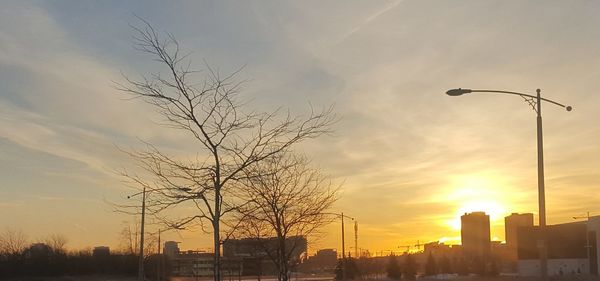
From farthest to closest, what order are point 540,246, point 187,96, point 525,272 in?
point 525,272, point 540,246, point 187,96

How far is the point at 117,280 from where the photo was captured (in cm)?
9094

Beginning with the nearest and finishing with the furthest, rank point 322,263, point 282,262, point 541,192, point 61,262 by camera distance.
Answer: point 541,192 → point 282,262 → point 61,262 → point 322,263

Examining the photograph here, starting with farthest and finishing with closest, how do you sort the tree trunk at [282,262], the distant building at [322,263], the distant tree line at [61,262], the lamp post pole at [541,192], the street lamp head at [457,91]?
the distant building at [322,263], the distant tree line at [61,262], the tree trunk at [282,262], the street lamp head at [457,91], the lamp post pole at [541,192]

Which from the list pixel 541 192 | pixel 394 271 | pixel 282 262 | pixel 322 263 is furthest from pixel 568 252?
pixel 541 192

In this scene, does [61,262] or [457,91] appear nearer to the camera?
[457,91]

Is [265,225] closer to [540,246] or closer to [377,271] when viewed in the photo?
[540,246]

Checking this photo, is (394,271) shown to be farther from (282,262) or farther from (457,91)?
(457,91)

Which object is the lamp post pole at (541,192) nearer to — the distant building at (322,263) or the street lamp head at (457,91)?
the street lamp head at (457,91)

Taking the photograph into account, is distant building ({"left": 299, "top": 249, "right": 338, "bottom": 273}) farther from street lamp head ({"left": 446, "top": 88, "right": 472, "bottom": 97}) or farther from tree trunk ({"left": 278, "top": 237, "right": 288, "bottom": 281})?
street lamp head ({"left": 446, "top": 88, "right": 472, "bottom": 97})

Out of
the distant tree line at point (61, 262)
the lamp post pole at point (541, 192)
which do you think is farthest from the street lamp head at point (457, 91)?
the distant tree line at point (61, 262)

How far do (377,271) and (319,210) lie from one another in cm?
10170

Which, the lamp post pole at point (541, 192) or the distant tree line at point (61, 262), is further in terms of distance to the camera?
the distant tree line at point (61, 262)

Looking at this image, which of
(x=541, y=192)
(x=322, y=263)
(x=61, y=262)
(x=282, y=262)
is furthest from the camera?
(x=322, y=263)

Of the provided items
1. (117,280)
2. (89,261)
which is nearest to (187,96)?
(117,280)
